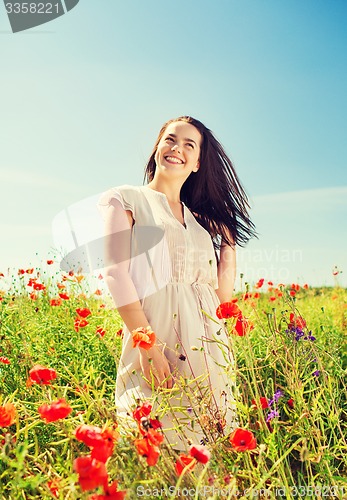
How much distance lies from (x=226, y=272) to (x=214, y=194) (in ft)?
1.77

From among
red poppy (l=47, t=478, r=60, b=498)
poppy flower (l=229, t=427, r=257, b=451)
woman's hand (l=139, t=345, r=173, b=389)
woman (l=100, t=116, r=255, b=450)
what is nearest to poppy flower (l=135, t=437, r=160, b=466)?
poppy flower (l=229, t=427, r=257, b=451)

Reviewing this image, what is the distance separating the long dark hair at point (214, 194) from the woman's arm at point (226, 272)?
2.4 inches

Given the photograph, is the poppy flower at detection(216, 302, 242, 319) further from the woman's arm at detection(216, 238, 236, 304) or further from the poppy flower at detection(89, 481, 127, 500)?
the woman's arm at detection(216, 238, 236, 304)

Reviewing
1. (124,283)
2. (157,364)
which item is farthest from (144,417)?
(124,283)

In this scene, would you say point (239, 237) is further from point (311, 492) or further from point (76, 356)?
point (311, 492)

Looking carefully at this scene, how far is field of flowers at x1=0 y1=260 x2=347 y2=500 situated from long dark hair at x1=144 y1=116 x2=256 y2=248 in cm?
59

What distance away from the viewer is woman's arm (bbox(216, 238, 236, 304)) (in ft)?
9.84

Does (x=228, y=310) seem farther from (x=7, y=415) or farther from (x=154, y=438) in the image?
(x=7, y=415)

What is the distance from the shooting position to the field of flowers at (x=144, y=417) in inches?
56.1

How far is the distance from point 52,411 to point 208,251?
1641 mm

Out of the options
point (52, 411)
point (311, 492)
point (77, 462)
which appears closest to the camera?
point (77, 462)

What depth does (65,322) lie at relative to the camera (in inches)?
164

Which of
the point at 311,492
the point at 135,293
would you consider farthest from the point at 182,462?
the point at 135,293

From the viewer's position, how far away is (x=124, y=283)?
2389 mm
